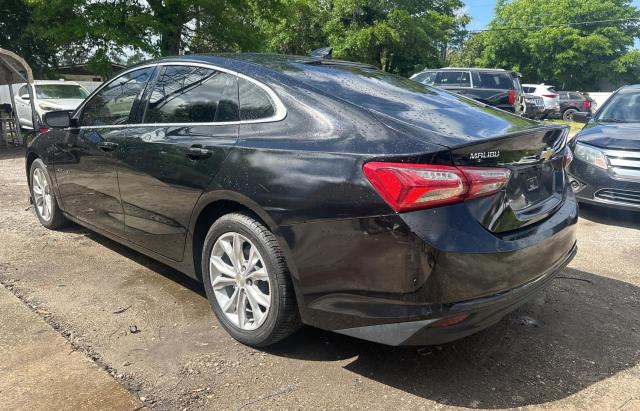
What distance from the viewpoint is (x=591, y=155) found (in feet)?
19.5

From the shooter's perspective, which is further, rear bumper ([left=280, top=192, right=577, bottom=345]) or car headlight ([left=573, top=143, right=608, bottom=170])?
car headlight ([left=573, top=143, right=608, bottom=170])

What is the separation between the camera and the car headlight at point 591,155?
5.79 metres

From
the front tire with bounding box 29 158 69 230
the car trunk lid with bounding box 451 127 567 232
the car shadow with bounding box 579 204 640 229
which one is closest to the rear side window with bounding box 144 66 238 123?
the car trunk lid with bounding box 451 127 567 232

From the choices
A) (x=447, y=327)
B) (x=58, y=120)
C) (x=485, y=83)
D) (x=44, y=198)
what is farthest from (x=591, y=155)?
(x=485, y=83)

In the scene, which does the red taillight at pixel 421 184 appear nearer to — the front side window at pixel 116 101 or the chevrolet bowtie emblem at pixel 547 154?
the chevrolet bowtie emblem at pixel 547 154

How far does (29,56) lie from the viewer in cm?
1994

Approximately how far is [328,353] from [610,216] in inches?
185

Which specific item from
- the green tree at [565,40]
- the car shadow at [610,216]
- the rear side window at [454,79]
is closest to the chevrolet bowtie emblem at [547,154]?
the car shadow at [610,216]

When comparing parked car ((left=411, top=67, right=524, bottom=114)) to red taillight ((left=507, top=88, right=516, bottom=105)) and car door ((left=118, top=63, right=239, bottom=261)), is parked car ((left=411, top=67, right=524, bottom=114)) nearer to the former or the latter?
red taillight ((left=507, top=88, right=516, bottom=105))

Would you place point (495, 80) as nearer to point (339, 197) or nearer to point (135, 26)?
point (135, 26)

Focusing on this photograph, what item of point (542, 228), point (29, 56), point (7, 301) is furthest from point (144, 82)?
point (29, 56)

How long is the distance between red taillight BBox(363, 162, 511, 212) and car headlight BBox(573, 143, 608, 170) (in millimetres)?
4170

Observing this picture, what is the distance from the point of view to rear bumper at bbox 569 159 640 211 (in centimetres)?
554

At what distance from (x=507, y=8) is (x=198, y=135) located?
46859 millimetres
